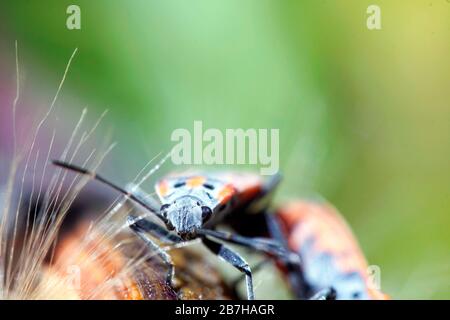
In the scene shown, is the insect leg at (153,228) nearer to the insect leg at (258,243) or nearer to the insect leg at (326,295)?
the insect leg at (258,243)

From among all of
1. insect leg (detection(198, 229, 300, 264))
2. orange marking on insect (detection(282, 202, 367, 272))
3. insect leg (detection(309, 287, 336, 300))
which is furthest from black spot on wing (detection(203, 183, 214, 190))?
orange marking on insect (detection(282, 202, 367, 272))

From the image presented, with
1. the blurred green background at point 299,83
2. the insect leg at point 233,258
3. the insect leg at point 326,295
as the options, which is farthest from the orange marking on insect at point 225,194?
the blurred green background at point 299,83

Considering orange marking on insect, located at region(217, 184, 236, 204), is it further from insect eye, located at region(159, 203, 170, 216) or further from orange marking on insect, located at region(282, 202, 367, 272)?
orange marking on insect, located at region(282, 202, 367, 272)
